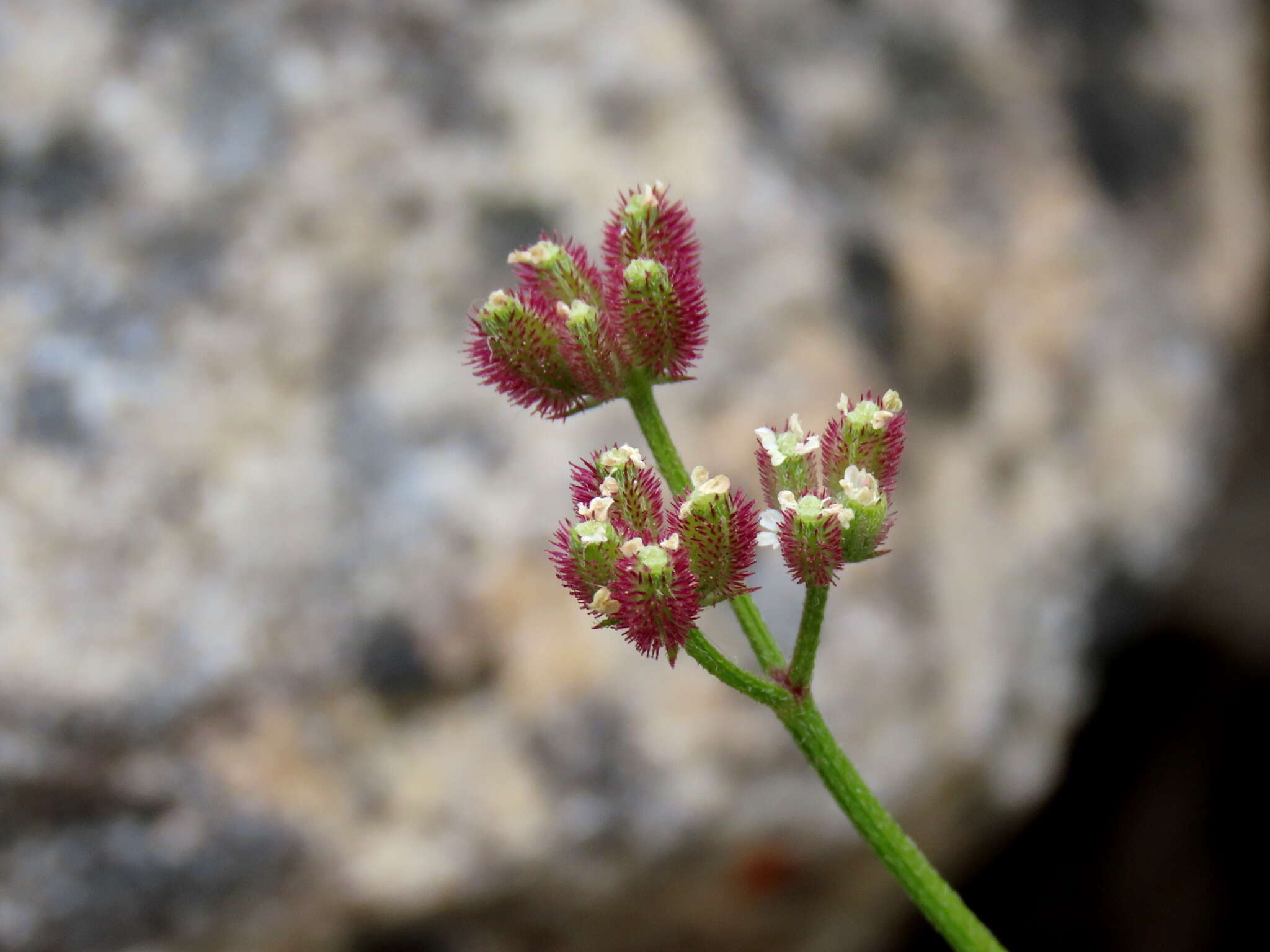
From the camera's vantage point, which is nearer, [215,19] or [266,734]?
[266,734]

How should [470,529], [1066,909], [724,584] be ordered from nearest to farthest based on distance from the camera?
[724,584], [470,529], [1066,909]

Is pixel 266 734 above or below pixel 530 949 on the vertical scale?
above

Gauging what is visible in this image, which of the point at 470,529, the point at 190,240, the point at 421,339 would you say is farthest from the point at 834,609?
the point at 190,240

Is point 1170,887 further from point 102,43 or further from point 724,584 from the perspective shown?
point 102,43

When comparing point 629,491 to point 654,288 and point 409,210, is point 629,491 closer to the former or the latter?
point 654,288

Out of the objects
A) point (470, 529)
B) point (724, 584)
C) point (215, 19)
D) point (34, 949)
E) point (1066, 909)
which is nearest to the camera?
point (724, 584)

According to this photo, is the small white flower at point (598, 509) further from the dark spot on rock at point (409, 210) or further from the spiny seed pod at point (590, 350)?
the dark spot on rock at point (409, 210)
